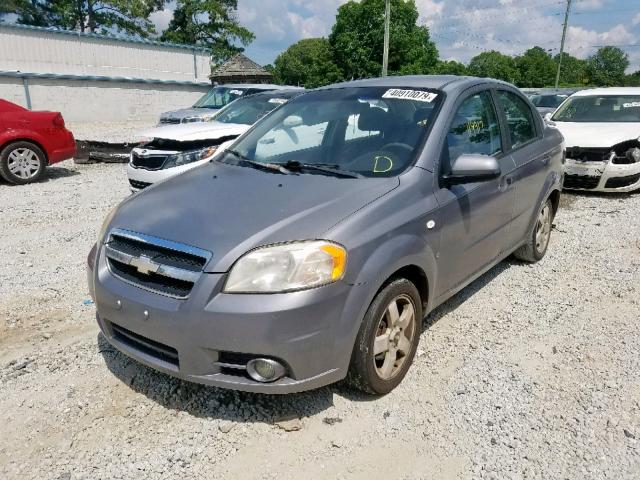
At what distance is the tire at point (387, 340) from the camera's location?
2.53 m

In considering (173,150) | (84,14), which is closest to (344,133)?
(173,150)

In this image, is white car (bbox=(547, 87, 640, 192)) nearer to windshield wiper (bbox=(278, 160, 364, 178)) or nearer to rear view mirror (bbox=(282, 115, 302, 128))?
rear view mirror (bbox=(282, 115, 302, 128))

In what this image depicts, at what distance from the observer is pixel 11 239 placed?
564 centimetres

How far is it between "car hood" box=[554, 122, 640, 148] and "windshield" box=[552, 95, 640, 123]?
350mm

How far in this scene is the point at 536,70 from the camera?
83.7 meters

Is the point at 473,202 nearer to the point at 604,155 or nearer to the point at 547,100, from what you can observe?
the point at 604,155

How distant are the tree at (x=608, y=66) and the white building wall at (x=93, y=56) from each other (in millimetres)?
78515

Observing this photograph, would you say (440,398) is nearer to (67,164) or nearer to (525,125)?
(525,125)

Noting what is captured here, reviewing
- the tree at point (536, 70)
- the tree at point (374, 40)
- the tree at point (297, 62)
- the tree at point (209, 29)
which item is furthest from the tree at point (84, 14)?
the tree at point (536, 70)

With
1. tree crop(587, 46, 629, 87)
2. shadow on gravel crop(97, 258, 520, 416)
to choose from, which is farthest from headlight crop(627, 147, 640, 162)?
tree crop(587, 46, 629, 87)

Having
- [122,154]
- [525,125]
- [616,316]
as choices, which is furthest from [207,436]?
[122,154]

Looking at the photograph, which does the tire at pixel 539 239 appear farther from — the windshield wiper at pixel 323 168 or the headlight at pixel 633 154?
the headlight at pixel 633 154

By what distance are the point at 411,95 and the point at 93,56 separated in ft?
94.1

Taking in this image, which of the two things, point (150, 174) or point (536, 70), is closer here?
point (150, 174)
